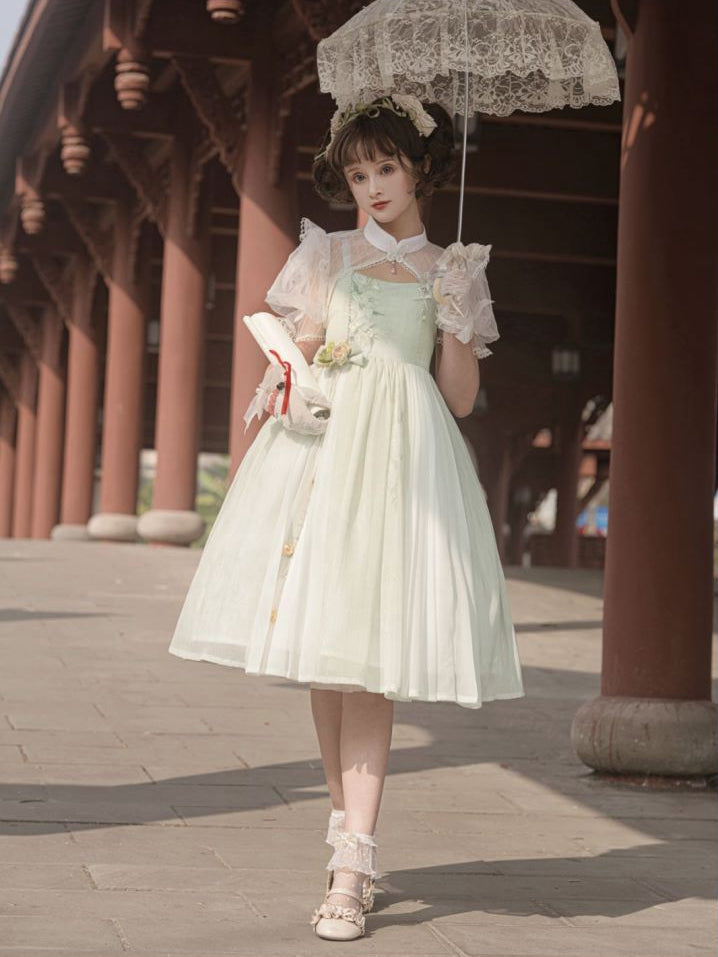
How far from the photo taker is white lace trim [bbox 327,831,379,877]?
3.67 m

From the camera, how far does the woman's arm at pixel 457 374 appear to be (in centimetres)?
398

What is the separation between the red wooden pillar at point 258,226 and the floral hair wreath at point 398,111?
10.1 metres

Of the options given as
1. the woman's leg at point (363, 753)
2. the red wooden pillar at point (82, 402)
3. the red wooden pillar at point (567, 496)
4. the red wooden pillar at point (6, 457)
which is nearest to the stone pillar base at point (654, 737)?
the woman's leg at point (363, 753)

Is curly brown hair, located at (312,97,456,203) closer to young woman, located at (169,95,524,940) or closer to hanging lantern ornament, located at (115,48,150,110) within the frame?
young woman, located at (169,95,524,940)

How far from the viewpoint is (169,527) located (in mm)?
17734

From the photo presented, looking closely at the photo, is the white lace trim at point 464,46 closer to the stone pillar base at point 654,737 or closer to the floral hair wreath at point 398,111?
the floral hair wreath at point 398,111

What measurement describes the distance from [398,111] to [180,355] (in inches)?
542

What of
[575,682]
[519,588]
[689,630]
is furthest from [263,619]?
[519,588]

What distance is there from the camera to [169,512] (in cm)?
1798

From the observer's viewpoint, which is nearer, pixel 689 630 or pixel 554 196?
pixel 689 630

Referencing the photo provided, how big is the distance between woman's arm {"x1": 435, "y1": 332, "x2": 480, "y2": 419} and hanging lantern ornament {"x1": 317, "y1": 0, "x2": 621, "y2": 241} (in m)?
0.75

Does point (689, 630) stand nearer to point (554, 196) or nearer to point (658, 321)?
point (658, 321)

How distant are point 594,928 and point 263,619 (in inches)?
40.0

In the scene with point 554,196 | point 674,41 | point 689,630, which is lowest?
point 689,630
